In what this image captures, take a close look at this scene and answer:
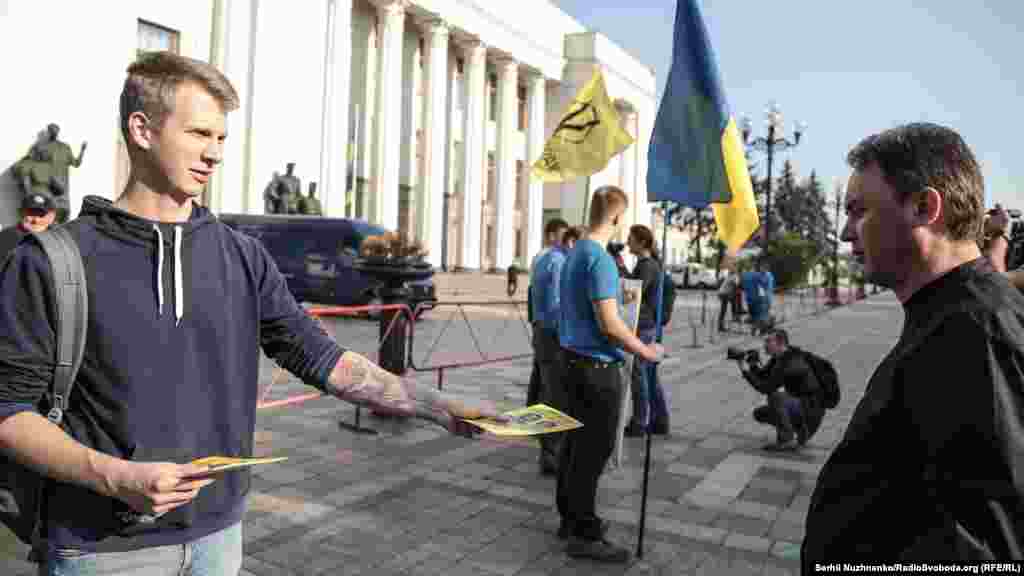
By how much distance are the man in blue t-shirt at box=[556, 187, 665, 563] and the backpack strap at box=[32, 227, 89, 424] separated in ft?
8.46

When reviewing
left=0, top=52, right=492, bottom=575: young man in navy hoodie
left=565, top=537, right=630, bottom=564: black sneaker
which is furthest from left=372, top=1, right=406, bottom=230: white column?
left=0, top=52, right=492, bottom=575: young man in navy hoodie

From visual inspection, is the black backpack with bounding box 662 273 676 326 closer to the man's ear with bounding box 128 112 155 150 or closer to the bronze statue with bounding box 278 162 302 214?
the man's ear with bounding box 128 112 155 150

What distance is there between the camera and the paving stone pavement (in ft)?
12.4

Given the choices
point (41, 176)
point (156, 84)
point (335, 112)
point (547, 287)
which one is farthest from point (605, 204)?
point (335, 112)

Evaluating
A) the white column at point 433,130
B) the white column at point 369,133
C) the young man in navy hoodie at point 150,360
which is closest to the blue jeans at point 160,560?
the young man in navy hoodie at point 150,360

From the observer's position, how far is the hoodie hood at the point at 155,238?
158 cm

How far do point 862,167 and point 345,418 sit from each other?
608 centimetres

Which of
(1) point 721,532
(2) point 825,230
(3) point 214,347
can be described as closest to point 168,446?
(3) point 214,347

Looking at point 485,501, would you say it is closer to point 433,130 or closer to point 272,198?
point 272,198

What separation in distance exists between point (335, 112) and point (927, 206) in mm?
24994

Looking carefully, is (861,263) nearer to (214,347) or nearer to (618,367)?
(214,347)

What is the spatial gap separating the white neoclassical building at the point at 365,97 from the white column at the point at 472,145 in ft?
0.24

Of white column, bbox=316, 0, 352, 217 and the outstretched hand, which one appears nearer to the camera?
the outstretched hand

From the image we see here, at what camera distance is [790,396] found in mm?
6387
